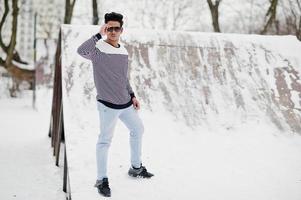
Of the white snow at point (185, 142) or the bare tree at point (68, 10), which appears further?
the bare tree at point (68, 10)

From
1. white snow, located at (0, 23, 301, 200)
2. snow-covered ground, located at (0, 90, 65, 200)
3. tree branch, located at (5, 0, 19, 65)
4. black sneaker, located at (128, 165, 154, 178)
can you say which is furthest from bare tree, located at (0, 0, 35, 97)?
black sneaker, located at (128, 165, 154, 178)

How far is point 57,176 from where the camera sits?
5188 millimetres

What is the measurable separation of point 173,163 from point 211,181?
22.5 inches

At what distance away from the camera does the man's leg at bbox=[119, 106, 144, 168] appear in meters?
3.73

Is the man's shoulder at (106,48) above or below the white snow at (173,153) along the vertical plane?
above

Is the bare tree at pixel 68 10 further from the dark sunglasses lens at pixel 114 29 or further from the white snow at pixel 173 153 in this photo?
the dark sunglasses lens at pixel 114 29

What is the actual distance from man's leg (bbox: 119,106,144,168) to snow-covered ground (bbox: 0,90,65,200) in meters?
1.18

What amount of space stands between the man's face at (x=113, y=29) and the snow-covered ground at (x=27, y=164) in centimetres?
209

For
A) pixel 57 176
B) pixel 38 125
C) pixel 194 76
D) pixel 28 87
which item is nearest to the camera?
pixel 57 176

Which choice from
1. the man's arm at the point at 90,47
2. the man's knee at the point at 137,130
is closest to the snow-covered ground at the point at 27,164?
the man's knee at the point at 137,130

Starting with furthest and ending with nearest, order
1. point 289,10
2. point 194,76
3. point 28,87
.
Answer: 1. point 289,10
2. point 28,87
3. point 194,76

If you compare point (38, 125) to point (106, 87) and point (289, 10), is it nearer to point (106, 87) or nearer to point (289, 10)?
point (106, 87)

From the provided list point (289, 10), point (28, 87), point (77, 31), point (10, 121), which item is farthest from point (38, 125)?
point (289, 10)

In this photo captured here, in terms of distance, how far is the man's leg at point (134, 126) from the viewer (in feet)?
12.2
